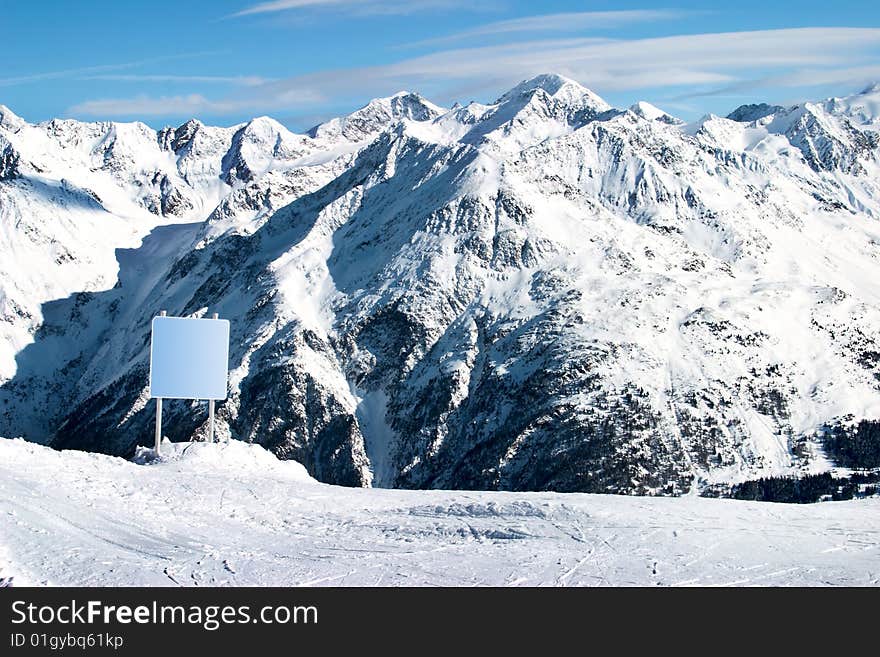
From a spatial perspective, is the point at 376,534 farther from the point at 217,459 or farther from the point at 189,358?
the point at 189,358

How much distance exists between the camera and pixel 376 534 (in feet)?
128

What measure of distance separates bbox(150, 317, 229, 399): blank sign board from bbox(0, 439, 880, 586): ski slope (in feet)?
20.2

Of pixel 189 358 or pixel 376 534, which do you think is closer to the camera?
pixel 376 534

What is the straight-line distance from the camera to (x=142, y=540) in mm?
37094

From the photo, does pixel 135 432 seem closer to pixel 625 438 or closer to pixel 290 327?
pixel 290 327

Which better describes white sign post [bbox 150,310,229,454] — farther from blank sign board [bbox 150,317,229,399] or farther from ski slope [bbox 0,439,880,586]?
ski slope [bbox 0,439,880,586]

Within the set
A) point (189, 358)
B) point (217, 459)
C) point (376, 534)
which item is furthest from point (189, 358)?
point (376, 534)

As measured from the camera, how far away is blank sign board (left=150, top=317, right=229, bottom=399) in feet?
178

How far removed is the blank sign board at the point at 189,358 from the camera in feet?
178

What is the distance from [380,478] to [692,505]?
127m

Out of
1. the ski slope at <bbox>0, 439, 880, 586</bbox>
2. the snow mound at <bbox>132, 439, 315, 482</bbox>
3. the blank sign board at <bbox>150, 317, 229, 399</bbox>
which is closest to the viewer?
the ski slope at <bbox>0, 439, 880, 586</bbox>

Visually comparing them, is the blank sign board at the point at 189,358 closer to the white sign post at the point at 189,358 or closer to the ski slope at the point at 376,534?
the white sign post at the point at 189,358

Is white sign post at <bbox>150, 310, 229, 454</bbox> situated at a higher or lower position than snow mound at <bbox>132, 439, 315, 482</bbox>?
higher

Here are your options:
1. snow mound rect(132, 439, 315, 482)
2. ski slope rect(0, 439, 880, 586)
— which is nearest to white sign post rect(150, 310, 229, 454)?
snow mound rect(132, 439, 315, 482)
